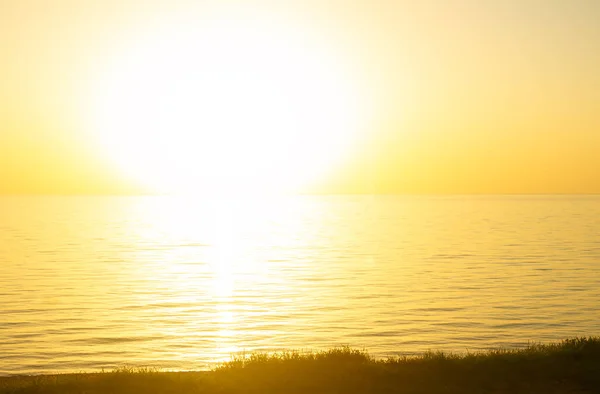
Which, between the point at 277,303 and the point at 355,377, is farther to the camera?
the point at 277,303

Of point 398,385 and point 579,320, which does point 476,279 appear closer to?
point 579,320

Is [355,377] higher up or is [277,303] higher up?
[277,303]

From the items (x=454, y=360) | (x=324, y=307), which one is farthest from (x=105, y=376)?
(x=324, y=307)

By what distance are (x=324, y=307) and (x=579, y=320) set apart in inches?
514

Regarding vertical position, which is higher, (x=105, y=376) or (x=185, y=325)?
(x=185, y=325)

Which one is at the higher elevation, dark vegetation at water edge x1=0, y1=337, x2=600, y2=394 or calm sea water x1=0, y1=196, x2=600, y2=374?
calm sea water x1=0, y1=196, x2=600, y2=374

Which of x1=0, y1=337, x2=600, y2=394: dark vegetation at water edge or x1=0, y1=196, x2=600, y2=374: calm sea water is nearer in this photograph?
x1=0, y1=337, x2=600, y2=394: dark vegetation at water edge

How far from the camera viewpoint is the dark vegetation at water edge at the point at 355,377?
16.4 metres

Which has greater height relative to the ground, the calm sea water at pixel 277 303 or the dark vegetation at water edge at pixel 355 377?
the calm sea water at pixel 277 303

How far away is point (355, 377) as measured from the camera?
56.0ft

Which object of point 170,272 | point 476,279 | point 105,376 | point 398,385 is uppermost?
point 170,272

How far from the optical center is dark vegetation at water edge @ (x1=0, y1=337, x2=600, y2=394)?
16.4 m

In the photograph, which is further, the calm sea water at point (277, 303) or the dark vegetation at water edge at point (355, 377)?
the calm sea water at point (277, 303)

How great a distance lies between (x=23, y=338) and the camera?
3022cm
